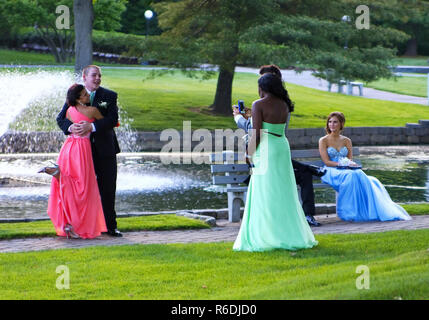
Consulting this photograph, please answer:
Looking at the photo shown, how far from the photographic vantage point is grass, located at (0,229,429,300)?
561cm

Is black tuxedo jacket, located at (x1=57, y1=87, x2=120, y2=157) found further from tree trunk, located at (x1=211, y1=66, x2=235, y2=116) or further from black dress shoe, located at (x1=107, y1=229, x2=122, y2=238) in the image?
tree trunk, located at (x1=211, y1=66, x2=235, y2=116)

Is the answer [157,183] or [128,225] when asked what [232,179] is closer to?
[128,225]

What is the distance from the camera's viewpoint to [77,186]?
8430mm

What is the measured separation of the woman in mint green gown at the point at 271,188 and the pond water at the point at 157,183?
4186mm

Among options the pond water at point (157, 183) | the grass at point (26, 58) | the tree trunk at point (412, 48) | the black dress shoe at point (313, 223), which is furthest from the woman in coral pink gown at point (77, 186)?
the tree trunk at point (412, 48)

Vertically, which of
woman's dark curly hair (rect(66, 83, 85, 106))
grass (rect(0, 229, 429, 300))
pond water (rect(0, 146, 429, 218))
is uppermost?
woman's dark curly hair (rect(66, 83, 85, 106))

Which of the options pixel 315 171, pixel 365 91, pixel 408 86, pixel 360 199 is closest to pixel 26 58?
pixel 365 91

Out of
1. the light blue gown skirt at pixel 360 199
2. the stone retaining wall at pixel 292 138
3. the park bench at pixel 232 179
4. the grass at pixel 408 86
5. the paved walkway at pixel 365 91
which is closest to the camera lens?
the light blue gown skirt at pixel 360 199

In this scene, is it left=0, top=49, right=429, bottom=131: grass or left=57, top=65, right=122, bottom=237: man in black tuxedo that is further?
left=0, top=49, right=429, bottom=131: grass

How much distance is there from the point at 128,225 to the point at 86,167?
1.11m

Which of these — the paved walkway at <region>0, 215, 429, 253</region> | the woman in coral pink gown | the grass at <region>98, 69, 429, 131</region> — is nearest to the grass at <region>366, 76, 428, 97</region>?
the grass at <region>98, 69, 429, 131</region>

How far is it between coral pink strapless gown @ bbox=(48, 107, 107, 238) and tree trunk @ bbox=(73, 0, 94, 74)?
1322cm

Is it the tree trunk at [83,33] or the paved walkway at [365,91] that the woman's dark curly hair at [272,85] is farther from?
the paved walkway at [365,91]

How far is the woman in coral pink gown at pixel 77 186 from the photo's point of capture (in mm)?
8406
